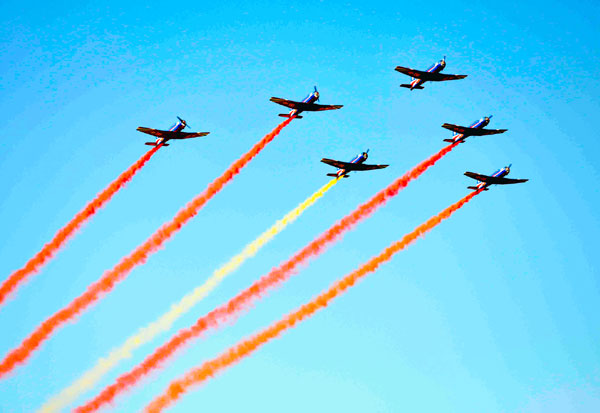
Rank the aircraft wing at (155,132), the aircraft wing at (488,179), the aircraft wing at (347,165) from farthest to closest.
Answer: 1. the aircraft wing at (488,179)
2. the aircraft wing at (347,165)
3. the aircraft wing at (155,132)

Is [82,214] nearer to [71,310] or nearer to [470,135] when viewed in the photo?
[71,310]

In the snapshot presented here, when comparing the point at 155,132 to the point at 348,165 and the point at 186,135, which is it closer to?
the point at 186,135

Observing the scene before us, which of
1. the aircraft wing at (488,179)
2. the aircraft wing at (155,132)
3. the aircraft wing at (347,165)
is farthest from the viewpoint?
the aircraft wing at (488,179)

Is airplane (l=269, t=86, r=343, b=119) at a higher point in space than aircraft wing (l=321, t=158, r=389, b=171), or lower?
higher

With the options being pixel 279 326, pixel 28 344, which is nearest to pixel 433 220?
pixel 279 326

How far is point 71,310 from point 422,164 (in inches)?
1495

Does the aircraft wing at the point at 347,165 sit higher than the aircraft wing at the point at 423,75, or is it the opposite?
the aircraft wing at the point at 423,75

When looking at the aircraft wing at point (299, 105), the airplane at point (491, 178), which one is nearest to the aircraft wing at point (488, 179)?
the airplane at point (491, 178)

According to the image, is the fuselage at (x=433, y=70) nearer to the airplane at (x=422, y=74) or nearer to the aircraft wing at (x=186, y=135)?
the airplane at (x=422, y=74)

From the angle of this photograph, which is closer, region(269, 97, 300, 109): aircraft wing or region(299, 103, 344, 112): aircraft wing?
region(269, 97, 300, 109): aircraft wing

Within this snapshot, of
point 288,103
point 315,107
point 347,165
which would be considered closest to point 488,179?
point 347,165

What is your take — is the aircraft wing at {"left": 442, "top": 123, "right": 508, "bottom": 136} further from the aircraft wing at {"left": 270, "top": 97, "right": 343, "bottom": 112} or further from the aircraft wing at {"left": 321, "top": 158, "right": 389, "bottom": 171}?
the aircraft wing at {"left": 270, "top": 97, "right": 343, "bottom": 112}

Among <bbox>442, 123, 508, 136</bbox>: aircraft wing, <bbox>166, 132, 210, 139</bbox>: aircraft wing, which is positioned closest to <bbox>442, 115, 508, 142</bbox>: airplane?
<bbox>442, 123, 508, 136</bbox>: aircraft wing

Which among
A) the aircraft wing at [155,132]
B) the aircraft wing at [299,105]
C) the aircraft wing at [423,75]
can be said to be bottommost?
the aircraft wing at [155,132]
